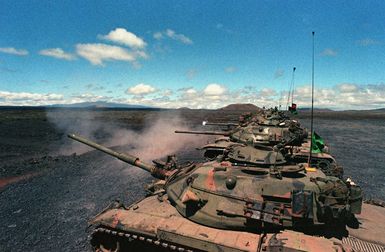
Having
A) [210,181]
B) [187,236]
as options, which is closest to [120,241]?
[187,236]

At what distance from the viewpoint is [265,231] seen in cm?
797

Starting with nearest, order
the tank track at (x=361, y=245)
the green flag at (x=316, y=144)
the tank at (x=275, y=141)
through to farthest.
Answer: the tank track at (x=361, y=245)
the green flag at (x=316, y=144)
the tank at (x=275, y=141)

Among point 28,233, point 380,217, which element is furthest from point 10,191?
point 380,217

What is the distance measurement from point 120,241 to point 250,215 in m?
3.67

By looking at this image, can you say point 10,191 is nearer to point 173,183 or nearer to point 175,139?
point 173,183

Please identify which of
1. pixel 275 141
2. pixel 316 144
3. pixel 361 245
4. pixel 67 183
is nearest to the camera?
pixel 361 245

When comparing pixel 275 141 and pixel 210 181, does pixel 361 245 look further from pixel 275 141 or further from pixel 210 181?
pixel 275 141

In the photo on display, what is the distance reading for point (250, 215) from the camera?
785cm

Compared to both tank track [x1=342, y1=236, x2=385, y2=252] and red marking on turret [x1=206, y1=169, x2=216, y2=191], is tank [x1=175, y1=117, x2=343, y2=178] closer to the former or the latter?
red marking on turret [x1=206, y1=169, x2=216, y2=191]

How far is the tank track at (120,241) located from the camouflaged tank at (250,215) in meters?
0.03

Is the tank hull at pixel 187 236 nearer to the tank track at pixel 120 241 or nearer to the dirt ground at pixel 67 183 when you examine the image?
the tank track at pixel 120 241

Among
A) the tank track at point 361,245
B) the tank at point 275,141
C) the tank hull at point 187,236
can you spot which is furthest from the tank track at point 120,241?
the tank at point 275,141

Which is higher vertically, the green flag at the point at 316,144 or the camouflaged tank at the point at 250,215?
the green flag at the point at 316,144

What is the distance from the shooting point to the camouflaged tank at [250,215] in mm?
7688
